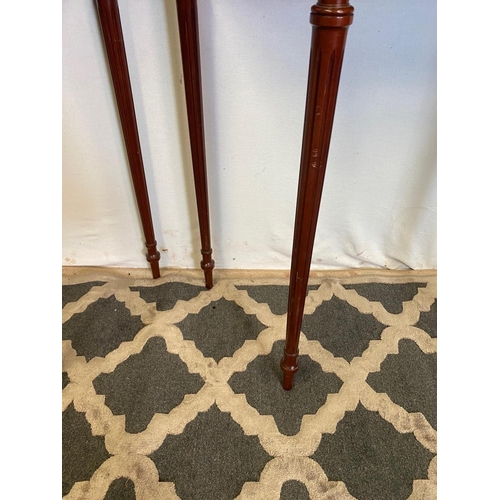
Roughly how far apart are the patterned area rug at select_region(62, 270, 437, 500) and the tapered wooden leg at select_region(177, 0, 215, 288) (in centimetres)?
17

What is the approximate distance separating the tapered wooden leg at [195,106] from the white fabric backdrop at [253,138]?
0.05m

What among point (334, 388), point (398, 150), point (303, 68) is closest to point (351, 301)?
point (334, 388)

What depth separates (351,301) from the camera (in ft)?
3.19

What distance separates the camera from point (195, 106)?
0.76m

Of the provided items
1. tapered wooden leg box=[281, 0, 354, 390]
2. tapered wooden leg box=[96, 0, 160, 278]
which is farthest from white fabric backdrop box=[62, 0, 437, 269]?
tapered wooden leg box=[281, 0, 354, 390]

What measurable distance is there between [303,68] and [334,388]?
24.9 inches

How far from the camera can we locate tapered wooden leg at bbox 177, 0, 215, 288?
0.67 meters

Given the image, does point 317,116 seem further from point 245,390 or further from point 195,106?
point 245,390

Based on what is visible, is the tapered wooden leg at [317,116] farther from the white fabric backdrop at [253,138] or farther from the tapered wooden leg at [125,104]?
the tapered wooden leg at [125,104]

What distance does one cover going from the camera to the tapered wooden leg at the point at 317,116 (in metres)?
0.44

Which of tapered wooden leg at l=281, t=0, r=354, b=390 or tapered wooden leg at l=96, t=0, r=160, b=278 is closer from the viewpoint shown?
tapered wooden leg at l=281, t=0, r=354, b=390

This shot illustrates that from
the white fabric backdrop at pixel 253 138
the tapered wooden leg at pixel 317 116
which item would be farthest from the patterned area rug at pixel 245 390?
the tapered wooden leg at pixel 317 116

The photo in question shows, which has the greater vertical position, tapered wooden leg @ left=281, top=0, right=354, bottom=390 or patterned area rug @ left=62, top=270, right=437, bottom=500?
tapered wooden leg @ left=281, top=0, right=354, bottom=390

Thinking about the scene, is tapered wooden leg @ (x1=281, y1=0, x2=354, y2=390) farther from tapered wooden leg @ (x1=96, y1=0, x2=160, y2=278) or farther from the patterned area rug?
tapered wooden leg @ (x1=96, y1=0, x2=160, y2=278)
